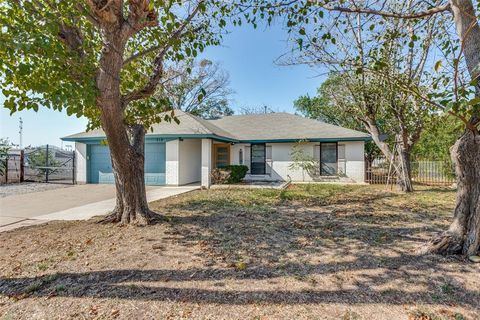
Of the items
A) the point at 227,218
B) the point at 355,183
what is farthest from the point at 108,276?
the point at 355,183

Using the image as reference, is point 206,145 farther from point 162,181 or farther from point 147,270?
point 147,270

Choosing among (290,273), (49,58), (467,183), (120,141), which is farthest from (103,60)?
(467,183)

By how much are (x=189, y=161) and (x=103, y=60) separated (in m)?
9.86

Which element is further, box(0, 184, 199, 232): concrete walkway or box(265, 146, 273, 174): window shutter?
box(265, 146, 273, 174): window shutter

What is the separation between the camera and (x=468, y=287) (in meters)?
3.02

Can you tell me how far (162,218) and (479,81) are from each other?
6.31 metres

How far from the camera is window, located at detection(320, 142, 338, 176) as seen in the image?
15188 millimetres

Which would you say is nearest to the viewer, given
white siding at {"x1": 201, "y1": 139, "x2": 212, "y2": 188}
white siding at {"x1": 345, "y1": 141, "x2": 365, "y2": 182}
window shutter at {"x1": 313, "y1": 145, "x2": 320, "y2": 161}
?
white siding at {"x1": 201, "y1": 139, "x2": 212, "y2": 188}

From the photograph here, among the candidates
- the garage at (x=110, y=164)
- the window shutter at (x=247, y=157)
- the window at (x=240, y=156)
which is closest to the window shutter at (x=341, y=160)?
the window shutter at (x=247, y=157)

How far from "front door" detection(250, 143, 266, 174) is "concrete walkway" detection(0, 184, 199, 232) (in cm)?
708

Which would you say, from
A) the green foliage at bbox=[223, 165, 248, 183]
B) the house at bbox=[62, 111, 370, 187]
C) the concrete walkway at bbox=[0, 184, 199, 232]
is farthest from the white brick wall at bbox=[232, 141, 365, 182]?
the concrete walkway at bbox=[0, 184, 199, 232]

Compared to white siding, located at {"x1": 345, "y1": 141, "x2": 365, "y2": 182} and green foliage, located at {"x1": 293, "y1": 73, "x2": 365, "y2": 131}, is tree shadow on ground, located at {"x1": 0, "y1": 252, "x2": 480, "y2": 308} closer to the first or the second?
white siding, located at {"x1": 345, "y1": 141, "x2": 365, "y2": 182}

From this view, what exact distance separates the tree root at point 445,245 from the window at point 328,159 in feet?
37.4

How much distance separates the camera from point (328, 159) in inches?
603
